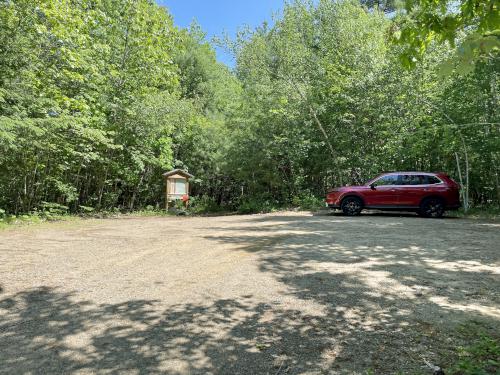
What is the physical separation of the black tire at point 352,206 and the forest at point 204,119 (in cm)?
306

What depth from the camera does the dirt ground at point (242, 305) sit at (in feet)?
9.50

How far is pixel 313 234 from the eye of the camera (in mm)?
8508

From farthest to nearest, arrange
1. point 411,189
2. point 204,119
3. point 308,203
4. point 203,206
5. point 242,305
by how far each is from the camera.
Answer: point 204,119 → point 203,206 → point 308,203 → point 411,189 → point 242,305

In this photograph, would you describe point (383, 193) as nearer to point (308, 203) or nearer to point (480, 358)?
point (308, 203)

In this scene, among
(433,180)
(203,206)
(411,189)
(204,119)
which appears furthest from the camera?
(204,119)

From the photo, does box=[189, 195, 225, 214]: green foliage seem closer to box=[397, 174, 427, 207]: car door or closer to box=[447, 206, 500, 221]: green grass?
box=[397, 174, 427, 207]: car door

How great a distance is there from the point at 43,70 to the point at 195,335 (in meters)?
11.1

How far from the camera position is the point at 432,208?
12.6 metres

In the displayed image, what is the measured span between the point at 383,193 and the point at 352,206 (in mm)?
1146

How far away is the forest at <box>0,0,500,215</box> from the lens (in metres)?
11.3

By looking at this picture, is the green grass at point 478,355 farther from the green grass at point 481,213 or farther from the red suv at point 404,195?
the green grass at point 481,213

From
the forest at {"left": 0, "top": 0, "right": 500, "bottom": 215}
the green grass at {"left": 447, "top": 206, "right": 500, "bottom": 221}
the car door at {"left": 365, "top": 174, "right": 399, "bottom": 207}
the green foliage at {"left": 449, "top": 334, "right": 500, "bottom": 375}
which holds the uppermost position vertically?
the forest at {"left": 0, "top": 0, "right": 500, "bottom": 215}

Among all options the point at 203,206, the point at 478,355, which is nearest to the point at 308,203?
the point at 203,206

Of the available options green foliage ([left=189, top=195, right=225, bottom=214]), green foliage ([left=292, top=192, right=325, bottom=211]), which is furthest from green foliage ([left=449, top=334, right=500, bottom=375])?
green foliage ([left=189, top=195, right=225, bottom=214])
